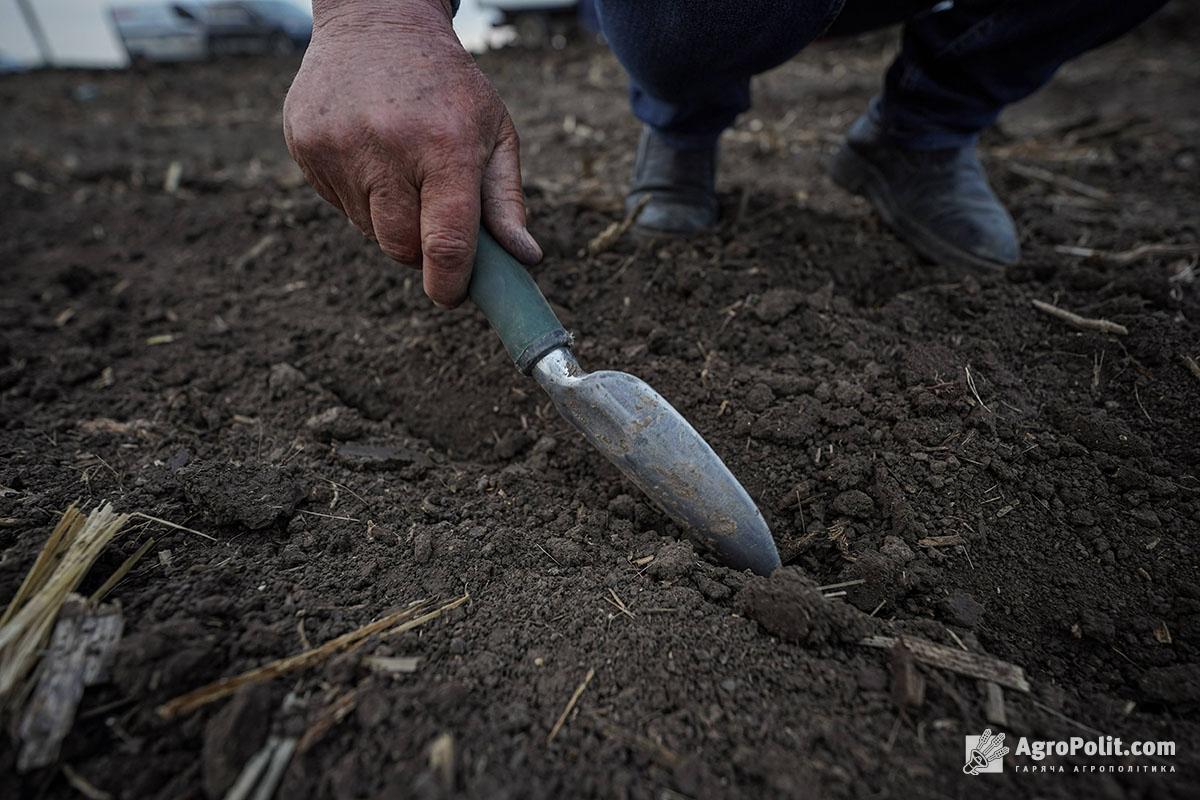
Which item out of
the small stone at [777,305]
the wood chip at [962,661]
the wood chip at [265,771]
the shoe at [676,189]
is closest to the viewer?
the wood chip at [265,771]

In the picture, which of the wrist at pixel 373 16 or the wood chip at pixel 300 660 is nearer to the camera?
the wood chip at pixel 300 660

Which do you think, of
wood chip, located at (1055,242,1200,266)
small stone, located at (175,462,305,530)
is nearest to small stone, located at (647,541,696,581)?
small stone, located at (175,462,305,530)

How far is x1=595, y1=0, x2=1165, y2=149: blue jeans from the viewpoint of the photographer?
177 centimetres

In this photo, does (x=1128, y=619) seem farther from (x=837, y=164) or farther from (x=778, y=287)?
(x=837, y=164)

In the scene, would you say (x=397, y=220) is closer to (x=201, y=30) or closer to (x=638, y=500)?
(x=638, y=500)

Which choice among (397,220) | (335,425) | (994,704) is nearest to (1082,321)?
(994,704)

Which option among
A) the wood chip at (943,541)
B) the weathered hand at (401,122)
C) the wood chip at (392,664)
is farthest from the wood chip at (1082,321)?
the wood chip at (392,664)

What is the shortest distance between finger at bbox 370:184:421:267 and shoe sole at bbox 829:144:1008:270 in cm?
176

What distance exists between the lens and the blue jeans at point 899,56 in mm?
1771

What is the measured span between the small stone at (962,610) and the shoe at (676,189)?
1470mm

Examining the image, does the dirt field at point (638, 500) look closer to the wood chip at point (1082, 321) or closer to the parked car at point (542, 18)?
the wood chip at point (1082, 321)

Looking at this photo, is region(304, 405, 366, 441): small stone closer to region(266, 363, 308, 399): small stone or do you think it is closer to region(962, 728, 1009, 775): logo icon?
region(266, 363, 308, 399): small stone

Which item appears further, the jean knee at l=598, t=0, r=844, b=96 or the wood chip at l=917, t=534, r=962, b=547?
the jean knee at l=598, t=0, r=844, b=96

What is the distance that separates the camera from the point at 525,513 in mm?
1542
